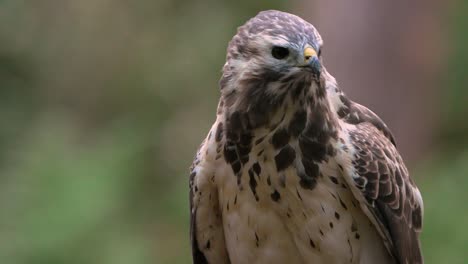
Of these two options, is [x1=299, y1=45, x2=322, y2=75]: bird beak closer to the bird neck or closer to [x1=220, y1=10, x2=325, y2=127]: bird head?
[x1=220, y1=10, x2=325, y2=127]: bird head

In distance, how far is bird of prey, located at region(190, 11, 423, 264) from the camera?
6.25 metres

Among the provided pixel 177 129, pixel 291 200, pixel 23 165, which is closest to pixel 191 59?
pixel 177 129

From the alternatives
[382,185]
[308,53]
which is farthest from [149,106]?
[308,53]

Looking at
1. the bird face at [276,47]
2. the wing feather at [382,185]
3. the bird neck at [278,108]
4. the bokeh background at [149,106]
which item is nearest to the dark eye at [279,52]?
the bird face at [276,47]

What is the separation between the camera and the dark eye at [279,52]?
6.00 metres

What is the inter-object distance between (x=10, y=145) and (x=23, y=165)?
2148 mm

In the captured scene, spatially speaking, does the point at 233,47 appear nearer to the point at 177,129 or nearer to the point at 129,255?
the point at 129,255

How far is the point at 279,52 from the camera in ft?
19.8

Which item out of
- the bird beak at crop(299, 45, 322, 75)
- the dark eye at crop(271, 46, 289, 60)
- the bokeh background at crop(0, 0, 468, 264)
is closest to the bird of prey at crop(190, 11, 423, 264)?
the dark eye at crop(271, 46, 289, 60)

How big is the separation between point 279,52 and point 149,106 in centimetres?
894

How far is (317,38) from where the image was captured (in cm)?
605

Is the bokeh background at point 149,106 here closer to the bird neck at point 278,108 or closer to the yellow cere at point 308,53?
the bird neck at point 278,108

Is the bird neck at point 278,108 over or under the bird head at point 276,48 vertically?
under

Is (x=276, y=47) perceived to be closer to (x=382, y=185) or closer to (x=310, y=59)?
(x=310, y=59)
